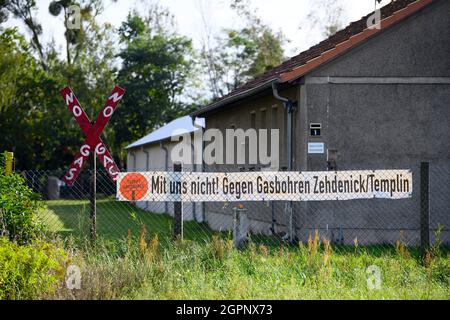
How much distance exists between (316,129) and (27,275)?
932 cm

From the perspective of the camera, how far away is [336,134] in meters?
17.9

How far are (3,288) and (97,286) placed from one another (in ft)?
3.80

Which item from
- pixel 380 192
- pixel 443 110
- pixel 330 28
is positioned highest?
pixel 330 28

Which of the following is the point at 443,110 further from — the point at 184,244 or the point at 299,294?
the point at 299,294

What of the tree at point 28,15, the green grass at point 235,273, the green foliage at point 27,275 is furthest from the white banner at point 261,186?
the tree at point 28,15

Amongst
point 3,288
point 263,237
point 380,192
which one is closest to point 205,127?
point 263,237

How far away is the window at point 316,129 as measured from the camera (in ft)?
58.3

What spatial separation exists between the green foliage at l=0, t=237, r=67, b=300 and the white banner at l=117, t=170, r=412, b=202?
119 inches

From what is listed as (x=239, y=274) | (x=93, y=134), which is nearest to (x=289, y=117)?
(x=93, y=134)

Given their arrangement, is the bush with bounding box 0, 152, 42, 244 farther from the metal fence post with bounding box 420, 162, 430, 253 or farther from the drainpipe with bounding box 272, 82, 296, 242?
the drainpipe with bounding box 272, 82, 296, 242

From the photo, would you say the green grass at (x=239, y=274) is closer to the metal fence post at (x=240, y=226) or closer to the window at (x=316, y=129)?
the metal fence post at (x=240, y=226)

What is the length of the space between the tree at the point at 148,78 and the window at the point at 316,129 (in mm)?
38619

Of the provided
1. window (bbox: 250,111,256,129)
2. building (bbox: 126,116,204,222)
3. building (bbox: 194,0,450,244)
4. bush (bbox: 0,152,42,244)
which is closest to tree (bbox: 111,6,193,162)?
building (bbox: 126,116,204,222)

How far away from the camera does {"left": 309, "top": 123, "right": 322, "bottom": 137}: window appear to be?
17.8 metres
